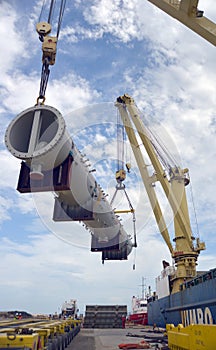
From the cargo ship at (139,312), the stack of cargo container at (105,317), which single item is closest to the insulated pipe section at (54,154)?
the stack of cargo container at (105,317)

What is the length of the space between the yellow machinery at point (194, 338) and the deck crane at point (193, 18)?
28.0 feet

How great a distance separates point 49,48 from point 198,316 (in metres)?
13.4

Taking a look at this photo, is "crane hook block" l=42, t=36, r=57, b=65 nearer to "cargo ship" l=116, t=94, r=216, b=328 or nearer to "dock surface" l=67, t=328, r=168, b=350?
"dock surface" l=67, t=328, r=168, b=350

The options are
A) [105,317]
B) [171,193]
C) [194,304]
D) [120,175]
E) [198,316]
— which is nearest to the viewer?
[198,316]

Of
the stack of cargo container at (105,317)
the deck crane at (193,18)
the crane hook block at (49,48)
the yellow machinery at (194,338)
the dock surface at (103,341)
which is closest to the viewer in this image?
the yellow machinery at (194,338)

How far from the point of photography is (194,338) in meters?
3.86

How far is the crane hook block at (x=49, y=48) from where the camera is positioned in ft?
32.1

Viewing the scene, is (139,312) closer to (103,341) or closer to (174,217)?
(174,217)

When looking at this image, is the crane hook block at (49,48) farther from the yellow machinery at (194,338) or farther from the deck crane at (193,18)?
the yellow machinery at (194,338)

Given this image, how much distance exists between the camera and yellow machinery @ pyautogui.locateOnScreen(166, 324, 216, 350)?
3.39 meters

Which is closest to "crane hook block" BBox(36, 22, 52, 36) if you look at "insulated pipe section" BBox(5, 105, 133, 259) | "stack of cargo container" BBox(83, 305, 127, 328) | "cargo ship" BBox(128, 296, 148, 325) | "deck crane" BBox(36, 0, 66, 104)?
"deck crane" BBox(36, 0, 66, 104)

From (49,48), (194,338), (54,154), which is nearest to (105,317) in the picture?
(54,154)

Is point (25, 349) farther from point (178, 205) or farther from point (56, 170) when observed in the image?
point (178, 205)

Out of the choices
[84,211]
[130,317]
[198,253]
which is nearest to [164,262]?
[198,253]
